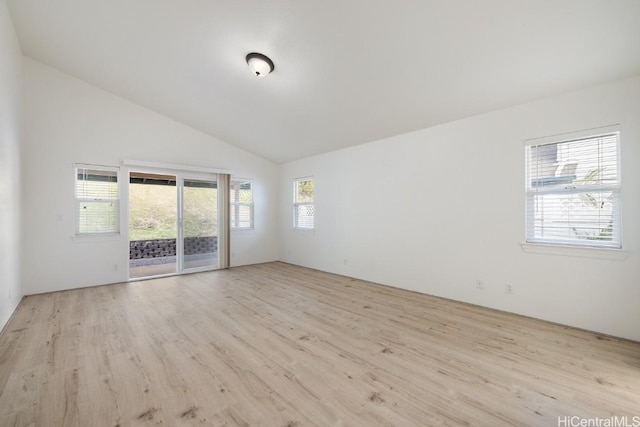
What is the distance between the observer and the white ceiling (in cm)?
224

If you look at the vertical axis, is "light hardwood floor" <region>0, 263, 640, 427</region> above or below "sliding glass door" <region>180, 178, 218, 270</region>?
below

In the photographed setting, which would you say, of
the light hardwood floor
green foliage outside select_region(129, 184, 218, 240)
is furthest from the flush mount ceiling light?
green foliage outside select_region(129, 184, 218, 240)

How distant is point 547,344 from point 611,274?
1.02m

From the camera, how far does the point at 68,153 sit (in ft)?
14.5

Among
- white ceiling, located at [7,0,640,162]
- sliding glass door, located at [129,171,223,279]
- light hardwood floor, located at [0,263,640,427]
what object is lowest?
light hardwood floor, located at [0,263,640,427]

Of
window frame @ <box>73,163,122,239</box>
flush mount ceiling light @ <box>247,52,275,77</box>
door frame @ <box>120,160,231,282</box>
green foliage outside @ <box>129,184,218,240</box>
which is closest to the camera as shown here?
flush mount ceiling light @ <box>247,52,275,77</box>

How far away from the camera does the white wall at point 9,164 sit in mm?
2893

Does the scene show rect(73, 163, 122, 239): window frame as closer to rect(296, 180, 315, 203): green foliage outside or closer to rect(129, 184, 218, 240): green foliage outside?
rect(129, 184, 218, 240): green foliage outside

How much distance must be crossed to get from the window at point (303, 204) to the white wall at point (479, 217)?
731mm

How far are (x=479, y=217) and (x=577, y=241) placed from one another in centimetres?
97

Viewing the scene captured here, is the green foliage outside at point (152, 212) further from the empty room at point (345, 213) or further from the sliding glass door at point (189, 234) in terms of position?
the empty room at point (345, 213)

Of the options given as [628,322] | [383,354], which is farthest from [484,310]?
[383,354]

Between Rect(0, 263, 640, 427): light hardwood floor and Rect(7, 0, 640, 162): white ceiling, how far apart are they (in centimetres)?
268

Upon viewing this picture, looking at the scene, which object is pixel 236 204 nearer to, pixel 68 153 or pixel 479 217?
pixel 68 153
